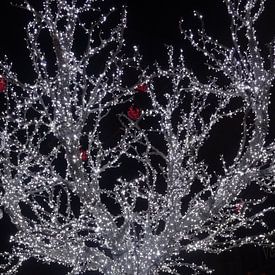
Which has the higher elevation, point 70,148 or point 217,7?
point 217,7

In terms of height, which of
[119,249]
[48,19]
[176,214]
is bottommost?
[119,249]

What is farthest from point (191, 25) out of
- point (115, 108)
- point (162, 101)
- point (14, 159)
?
point (14, 159)

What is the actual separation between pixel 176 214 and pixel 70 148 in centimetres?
192

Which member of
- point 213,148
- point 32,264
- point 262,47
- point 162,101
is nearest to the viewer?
point 262,47

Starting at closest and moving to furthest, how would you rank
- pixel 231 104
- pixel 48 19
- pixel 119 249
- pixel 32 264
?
pixel 48 19
pixel 119 249
pixel 231 104
pixel 32 264

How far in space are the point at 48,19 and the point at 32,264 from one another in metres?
14.5

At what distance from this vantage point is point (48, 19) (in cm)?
607

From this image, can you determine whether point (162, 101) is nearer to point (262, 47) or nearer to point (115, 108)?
point (115, 108)

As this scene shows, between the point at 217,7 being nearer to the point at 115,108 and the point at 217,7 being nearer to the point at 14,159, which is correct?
the point at 115,108

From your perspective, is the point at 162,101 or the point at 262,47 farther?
the point at 162,101

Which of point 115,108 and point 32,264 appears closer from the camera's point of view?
point 115,108

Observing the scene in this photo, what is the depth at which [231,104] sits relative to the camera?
46.5 feet

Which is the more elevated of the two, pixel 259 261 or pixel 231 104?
pixel 231 104

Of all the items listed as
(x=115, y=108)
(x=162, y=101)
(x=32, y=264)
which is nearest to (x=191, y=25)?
(x=162, y=101)
